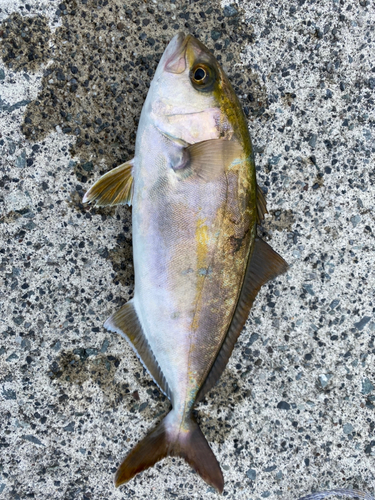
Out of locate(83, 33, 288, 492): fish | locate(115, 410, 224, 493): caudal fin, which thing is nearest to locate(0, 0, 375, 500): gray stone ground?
locate(115, 410, 224, 493): caudal fin

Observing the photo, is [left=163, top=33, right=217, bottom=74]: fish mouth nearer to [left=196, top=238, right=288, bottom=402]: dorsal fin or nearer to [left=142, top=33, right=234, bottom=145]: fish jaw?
[left=142, top=33, right=234, bottom=145]: fish jaw

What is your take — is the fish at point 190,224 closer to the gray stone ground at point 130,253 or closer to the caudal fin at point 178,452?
the caudal fin at point 178,452

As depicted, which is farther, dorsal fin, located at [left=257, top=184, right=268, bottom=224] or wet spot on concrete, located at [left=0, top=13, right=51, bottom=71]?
wet spot on concrete, located at [left=0, top=13, right=51, bottom=71]

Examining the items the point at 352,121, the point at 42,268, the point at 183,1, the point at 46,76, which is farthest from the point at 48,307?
the point at 352,121

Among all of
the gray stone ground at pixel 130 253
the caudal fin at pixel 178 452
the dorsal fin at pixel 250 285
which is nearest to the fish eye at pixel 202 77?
the gray stone ground at pixel 130 253

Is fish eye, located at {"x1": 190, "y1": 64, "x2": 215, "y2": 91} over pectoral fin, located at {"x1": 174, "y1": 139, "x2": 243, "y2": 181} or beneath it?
over

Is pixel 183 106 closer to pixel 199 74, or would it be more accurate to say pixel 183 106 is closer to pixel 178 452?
pixel 199 74
